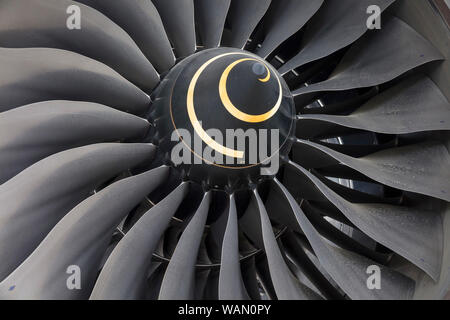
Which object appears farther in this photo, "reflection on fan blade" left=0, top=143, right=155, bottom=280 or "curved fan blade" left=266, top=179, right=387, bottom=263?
"curved fan blade" left=266, top=179, right=387, bottom=263

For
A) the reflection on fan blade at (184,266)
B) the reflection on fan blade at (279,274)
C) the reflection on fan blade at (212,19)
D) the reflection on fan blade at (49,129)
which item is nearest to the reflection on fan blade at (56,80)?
the reflection on fan blade at (49,129)

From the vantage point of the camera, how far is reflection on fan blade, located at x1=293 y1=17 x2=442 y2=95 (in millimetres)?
1747

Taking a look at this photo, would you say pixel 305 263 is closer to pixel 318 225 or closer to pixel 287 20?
pixel 318 225

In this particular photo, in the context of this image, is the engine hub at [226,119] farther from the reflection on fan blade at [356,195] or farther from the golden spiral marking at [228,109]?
the reflection on fan blade at [356,195]

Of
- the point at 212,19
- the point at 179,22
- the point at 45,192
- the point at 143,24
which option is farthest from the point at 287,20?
the point at 45,192

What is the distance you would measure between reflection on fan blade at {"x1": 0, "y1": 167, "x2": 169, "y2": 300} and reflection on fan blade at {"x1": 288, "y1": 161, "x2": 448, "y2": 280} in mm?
501

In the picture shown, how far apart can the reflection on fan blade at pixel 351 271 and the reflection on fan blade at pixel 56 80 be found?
582 mm

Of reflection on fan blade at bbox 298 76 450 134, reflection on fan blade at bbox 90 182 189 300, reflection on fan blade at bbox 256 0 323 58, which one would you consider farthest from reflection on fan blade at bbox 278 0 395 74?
reflection on fan blade at bbox 90 182 189 300

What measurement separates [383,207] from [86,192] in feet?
3.01

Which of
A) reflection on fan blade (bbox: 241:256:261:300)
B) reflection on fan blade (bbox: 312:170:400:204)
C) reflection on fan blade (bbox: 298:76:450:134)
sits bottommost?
reflection on fan blade (bbox: 241:256:261:300)

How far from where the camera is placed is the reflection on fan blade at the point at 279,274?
139cm

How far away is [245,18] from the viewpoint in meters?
1.86

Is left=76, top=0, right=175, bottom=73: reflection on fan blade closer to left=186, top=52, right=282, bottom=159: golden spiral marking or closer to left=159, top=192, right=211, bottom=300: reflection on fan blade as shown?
left=186, top=52, right=282, bottom=159: golden spiral marking
